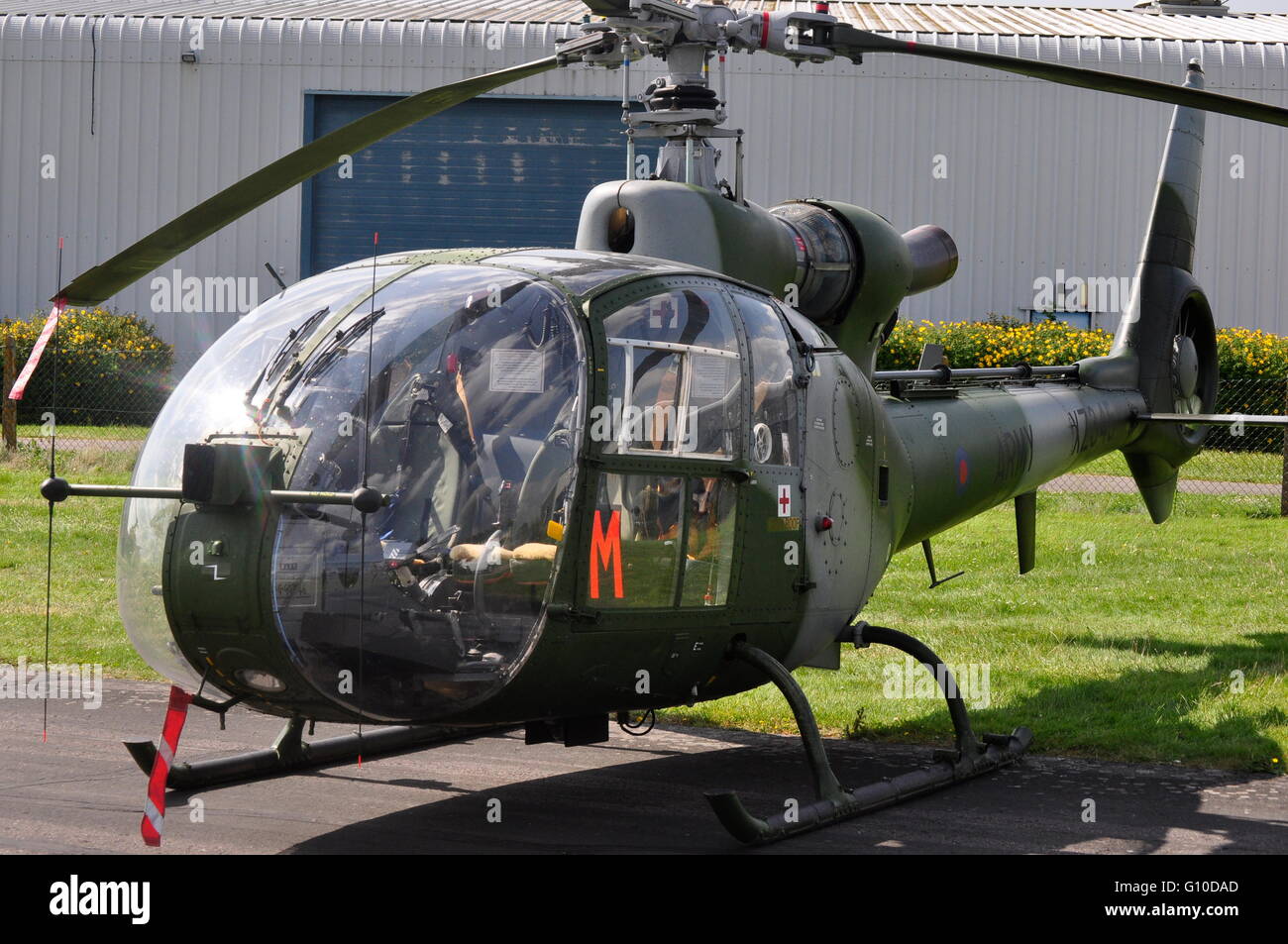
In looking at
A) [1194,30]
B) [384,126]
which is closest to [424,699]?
[384,126]

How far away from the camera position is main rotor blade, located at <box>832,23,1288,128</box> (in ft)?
19.9

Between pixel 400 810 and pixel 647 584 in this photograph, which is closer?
pixel 647 584

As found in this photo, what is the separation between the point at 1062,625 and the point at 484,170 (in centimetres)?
1614

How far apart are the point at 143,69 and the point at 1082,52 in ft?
53.5

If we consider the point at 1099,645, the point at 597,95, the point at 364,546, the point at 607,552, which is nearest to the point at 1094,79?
the point at 607,552

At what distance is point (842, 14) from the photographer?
27.4 metres

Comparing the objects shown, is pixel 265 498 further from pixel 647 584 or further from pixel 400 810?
pixel 400 810

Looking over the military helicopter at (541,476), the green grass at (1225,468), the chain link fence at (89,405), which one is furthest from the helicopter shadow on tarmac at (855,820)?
the green grass at (1225,468)

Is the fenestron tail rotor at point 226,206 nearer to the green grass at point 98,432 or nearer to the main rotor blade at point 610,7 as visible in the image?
the main rotor blade at point 610,7

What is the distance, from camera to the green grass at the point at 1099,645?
28.0 feet

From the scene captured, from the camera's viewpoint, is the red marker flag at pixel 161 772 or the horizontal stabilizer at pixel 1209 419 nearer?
the red marker flag at pixel 161 772

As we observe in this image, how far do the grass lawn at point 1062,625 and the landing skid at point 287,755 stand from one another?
1.94m

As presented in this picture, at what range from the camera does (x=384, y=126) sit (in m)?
6.16

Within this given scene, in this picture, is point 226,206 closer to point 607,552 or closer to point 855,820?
point 607,552
